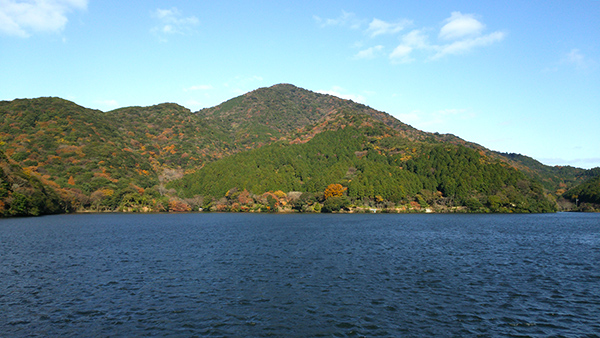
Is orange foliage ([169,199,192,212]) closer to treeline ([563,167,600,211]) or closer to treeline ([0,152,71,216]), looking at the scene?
treeline ([0,152,71,216])

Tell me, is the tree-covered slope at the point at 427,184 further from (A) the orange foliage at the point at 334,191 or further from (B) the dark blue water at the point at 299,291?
(B) the dark blue water at the point at 299,291

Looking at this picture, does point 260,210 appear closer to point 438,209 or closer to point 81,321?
point 438,209

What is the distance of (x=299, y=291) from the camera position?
88.8ft

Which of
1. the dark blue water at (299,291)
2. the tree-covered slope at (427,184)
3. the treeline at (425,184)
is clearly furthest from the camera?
the tree-covered slope at (427,184)

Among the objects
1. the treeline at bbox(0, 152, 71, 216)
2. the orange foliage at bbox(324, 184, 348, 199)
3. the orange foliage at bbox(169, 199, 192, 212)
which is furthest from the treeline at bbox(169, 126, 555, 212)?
the treeline at bbox(0, 152, 71, 216)

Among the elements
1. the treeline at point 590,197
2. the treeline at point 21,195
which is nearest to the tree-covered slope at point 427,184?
the treeline at point 590,197

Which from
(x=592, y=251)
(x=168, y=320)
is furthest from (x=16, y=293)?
(x=592, y=251)

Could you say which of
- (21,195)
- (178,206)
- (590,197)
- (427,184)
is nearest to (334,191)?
(427,184)

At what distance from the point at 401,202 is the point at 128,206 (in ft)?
409

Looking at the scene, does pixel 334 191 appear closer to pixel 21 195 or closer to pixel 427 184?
pixel 427 184

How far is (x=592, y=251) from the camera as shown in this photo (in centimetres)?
4628

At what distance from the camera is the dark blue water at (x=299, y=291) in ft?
65.2

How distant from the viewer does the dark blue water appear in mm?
19859

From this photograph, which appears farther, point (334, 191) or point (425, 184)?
point (425, 184)
